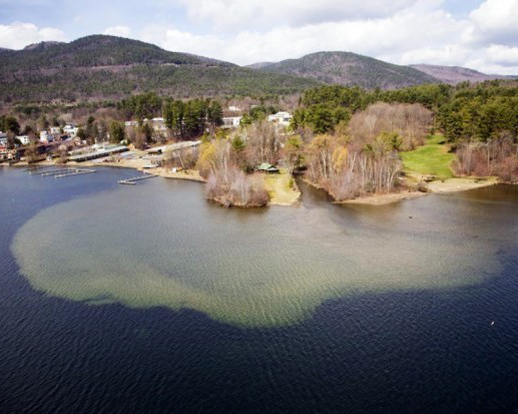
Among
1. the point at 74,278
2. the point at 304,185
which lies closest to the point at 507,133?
the point at 304,185

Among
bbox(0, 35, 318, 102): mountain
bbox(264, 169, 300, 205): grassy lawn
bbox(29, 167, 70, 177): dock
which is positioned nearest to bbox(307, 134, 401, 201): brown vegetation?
bbox(264, 169, 300, 205): grassy lawn

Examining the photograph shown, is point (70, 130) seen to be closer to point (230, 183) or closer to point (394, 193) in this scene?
point (230, 183)

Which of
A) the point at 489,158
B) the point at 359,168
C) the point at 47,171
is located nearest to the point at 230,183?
the point at 359,168

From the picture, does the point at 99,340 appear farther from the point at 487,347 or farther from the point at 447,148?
the point at 447,148

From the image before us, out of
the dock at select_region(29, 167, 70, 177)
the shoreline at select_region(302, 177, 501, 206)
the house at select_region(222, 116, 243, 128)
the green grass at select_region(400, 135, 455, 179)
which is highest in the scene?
the house at select_region(222, 116, 243, 128)

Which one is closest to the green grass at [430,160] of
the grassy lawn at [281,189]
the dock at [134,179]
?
the grassy lawn at [281,189]

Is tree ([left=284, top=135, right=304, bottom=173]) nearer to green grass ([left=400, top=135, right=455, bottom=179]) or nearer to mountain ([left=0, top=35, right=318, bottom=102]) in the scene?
green grass ([left=400, top=135, right=455, bottom=179])
